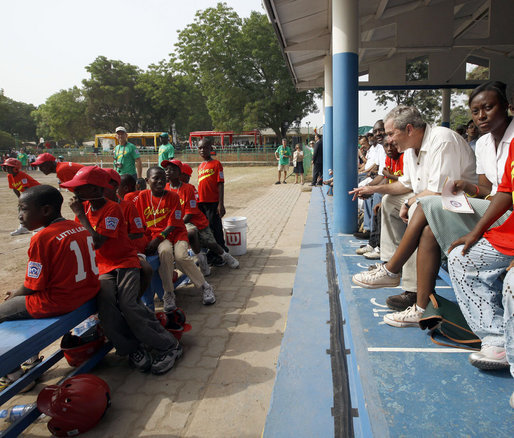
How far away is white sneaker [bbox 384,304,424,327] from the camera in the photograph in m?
2.65

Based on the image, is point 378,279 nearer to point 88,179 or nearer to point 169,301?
point 169,301

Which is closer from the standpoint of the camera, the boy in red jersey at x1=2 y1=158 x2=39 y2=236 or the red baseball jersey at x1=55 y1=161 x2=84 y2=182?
the red baseball jersey at x1=55 y1=161 x2=84 y2=182

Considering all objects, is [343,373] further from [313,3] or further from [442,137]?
[313,3]

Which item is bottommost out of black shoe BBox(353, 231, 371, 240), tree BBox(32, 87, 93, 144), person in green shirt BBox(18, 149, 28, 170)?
black shoe BBox(353, 231, 371, 240)

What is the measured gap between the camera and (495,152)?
2475 millimetres

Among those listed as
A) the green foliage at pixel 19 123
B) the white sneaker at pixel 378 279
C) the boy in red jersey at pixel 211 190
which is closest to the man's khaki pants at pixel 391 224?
the white sneaker at pixel 378 279

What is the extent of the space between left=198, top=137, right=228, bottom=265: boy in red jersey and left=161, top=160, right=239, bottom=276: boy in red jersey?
0.42m

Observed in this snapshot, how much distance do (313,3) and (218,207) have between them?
4.84 metres

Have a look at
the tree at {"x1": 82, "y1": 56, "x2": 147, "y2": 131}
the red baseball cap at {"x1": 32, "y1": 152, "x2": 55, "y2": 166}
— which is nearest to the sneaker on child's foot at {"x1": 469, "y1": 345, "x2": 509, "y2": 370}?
the red baseball cap at {"x1": 32, "y1": 152, "x2": 55, "y2": 166}

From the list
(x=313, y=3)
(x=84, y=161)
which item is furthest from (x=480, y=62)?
(x=84, y=161)

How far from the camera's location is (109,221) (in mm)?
3014

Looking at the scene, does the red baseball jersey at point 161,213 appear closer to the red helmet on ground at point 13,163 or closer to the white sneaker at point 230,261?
the white sneaker at point 230,261

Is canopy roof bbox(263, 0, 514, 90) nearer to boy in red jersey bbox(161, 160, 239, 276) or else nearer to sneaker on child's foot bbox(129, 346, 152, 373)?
boy in red jersey bbox(161, 160, 239, 276)

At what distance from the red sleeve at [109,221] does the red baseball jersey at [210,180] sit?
7.82 feet
